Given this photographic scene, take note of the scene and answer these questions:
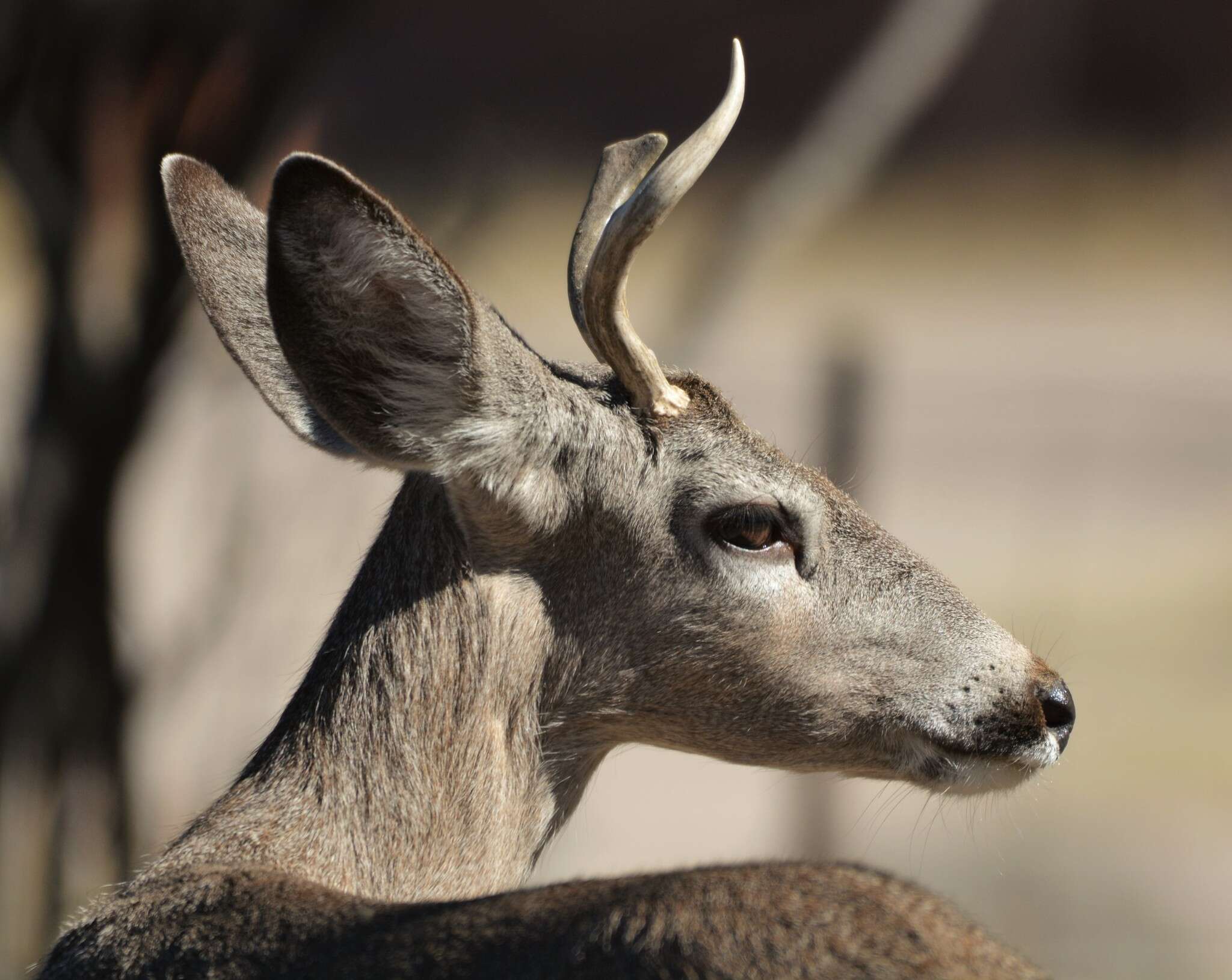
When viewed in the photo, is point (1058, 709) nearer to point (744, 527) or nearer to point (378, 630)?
point (744, 527)

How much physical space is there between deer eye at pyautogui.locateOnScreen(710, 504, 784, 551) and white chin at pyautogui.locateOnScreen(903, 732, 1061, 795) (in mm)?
537

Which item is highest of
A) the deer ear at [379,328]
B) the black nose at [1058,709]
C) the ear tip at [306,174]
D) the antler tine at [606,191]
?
the antler tine at [606,191]

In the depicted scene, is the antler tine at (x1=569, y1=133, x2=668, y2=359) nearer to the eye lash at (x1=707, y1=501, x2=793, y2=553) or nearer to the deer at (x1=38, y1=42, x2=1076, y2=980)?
the deer at (x1=38, y1=42, x2=1076, y2=980)

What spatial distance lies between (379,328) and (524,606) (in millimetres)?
668

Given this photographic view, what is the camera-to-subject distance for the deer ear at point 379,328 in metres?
2.97

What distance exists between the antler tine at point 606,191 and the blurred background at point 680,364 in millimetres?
1493

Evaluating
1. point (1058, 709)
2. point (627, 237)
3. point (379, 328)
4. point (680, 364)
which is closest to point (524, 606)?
point (379, 328)

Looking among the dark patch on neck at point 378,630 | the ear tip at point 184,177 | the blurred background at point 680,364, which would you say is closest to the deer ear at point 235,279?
the ear tip at point 184,177

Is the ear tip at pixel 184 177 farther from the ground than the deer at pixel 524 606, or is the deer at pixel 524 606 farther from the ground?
the ear tip at pixel 184 177

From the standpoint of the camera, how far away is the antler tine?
3.83 m

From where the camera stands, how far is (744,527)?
3.54 metres

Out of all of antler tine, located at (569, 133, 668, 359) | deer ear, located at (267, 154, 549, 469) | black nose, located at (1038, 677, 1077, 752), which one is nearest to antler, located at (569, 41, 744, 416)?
antler tine, located at (569, 133, 668, 359)

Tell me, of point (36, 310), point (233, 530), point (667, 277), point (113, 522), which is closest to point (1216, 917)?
point (233, 530)

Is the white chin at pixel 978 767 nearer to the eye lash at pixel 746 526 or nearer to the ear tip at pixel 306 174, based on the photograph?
the eye lash at pixel 746 526
